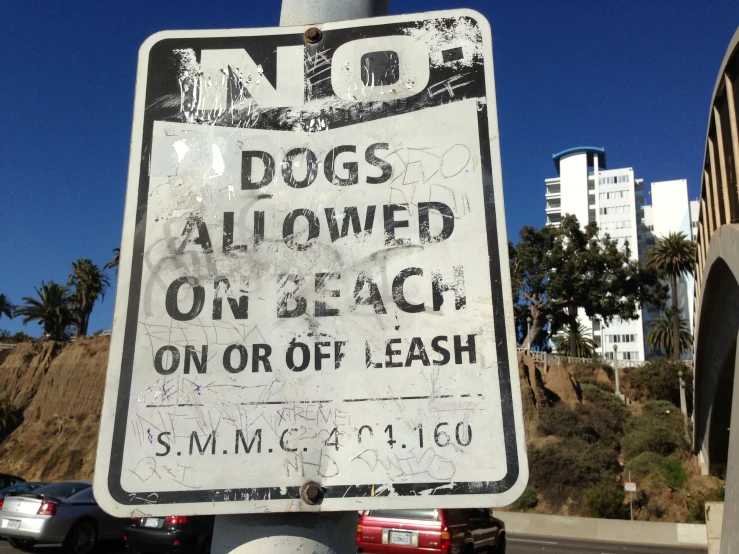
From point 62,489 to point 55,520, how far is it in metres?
1.04

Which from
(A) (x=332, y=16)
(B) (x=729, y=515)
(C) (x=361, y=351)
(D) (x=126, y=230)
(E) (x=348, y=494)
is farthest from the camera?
(B) (x=729, y=515)

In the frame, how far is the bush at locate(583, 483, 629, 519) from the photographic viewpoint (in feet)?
102

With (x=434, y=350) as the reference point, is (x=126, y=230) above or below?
above

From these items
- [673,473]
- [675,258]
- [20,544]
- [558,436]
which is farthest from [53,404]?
[675,258]

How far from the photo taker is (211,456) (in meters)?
1.56

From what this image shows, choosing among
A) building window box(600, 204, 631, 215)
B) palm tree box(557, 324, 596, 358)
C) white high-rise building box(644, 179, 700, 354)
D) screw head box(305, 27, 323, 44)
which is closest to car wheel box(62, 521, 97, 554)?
screw head box(305, 27, 323, 44)

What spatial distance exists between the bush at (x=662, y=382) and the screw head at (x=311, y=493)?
158ft

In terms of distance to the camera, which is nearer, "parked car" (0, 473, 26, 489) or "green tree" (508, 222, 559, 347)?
"parked car" (0, 473, 26, 489)

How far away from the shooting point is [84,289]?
5597cm

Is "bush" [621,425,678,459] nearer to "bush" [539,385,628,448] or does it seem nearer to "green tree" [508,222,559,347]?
"bush" [539,385,628,448]

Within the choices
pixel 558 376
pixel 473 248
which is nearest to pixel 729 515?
pixel 473 248

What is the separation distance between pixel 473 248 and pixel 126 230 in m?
0.88

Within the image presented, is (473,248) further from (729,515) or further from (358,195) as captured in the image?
(729,515)

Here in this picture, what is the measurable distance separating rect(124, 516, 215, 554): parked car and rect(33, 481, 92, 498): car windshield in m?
1.72
